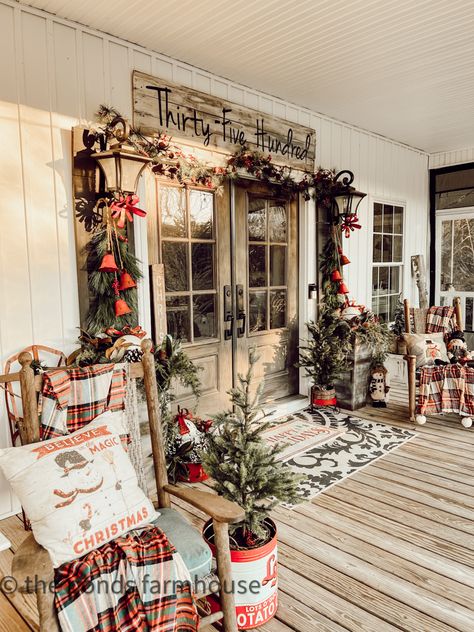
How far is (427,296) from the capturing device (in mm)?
6668

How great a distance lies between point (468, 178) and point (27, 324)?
600 cm

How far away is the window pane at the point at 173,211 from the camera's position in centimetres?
349

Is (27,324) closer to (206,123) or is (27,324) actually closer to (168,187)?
(168,187)

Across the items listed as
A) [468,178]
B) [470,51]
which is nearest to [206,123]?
[470,51]

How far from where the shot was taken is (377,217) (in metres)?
5.70

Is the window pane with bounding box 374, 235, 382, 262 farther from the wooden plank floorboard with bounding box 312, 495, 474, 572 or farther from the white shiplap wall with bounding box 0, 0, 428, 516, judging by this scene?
the wooden plank floorboard with bounding box 312, 495, 474, 572

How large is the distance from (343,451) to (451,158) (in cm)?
481

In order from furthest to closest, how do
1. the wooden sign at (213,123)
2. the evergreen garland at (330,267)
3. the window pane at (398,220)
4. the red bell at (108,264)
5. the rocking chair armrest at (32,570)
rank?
the window pane at (398,220)
the evergreen garland at (330,267)
the wooden sign at (213,123)
the red bell at (108,264)
the rocking chair armrest at (32,570)

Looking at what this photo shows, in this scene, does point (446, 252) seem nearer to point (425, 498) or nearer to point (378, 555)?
point (425, 498)

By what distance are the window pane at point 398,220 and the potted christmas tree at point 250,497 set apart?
480 centimetres

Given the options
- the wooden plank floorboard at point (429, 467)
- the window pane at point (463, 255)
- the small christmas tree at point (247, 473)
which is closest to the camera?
the small christmas tree at point (247, 473)

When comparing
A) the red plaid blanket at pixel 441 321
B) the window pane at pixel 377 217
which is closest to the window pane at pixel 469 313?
the window pane at pixel 377 217

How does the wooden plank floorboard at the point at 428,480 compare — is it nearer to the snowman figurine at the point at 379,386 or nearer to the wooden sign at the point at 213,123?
the snowman figurine at the point at 379,386

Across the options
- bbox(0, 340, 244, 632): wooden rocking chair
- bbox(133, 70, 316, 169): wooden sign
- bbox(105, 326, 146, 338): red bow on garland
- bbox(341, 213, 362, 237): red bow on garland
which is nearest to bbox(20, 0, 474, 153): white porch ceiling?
bbox(133, 70, 316, 169): wooden sign
